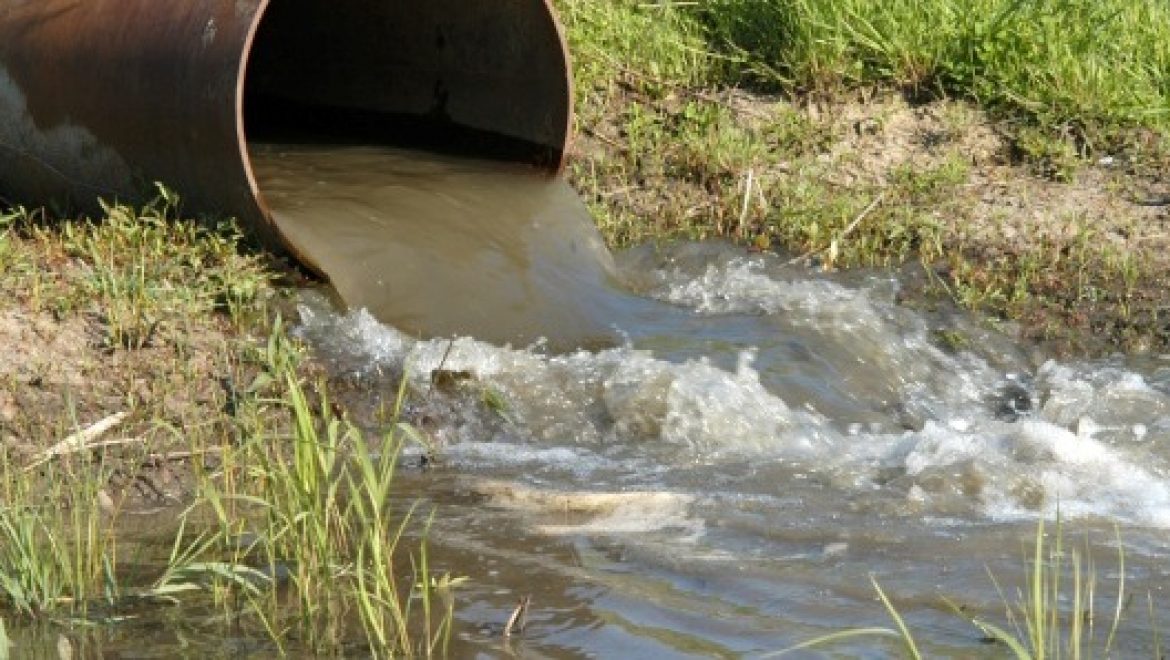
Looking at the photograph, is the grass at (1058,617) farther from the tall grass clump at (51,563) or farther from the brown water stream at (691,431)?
the tall grass clump at (51,563)

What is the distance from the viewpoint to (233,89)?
5.84m

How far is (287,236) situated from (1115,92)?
3343 millimetres

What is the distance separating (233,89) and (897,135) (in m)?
2.93

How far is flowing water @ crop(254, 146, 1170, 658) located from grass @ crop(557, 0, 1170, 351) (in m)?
0.28

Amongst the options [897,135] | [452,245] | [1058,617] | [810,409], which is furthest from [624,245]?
[1058,617]

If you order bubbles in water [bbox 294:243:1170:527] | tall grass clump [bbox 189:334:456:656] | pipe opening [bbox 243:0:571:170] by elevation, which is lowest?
bubbles in water [bbox 294:243:1170:527]

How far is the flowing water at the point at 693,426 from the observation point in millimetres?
3969

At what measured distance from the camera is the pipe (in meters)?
5.97

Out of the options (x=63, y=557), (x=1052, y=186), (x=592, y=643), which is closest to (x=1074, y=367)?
(x=1052, y=186)

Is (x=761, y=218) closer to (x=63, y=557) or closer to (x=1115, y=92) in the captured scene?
(x=1115, y=92)

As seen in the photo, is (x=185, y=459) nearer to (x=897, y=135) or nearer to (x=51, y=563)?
(x=51, y=563)

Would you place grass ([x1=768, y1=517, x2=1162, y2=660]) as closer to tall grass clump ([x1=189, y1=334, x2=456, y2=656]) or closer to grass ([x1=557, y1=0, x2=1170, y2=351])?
tall grass clump ([x1=189, y1=334, x2=456, y2=656])

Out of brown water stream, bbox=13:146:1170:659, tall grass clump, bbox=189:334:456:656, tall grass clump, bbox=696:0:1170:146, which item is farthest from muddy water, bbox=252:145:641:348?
tall grass clump, bbox=189:334:456:656

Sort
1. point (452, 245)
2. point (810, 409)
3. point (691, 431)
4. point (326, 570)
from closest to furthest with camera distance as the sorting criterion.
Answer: point (326, 570), point (691, 431), point (810, 409), point (452, 245)
